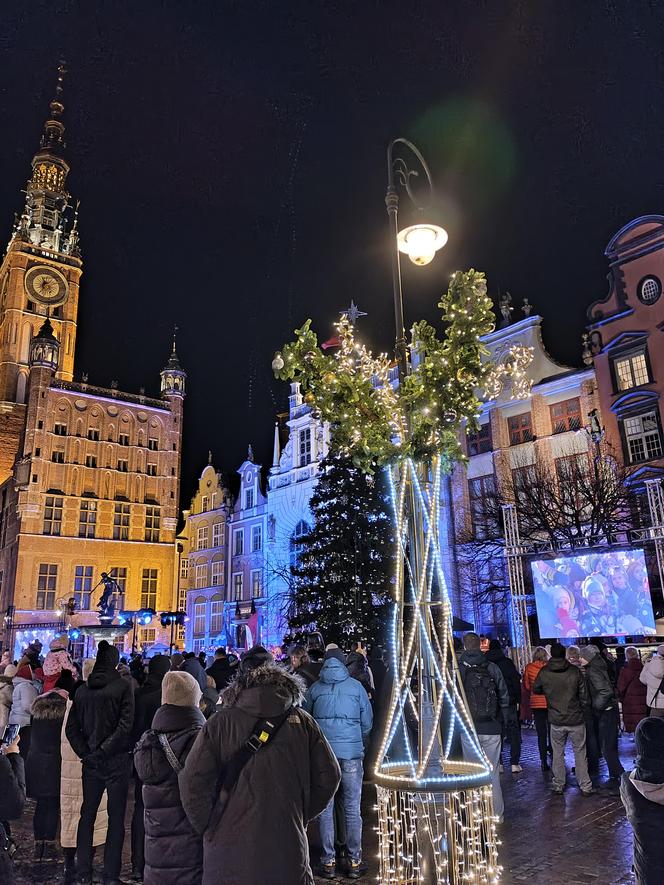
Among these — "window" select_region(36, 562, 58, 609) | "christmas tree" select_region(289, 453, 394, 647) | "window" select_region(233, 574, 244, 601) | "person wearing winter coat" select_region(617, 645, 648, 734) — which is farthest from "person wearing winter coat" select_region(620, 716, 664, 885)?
"window" select_region(36, 562, 58, 609)

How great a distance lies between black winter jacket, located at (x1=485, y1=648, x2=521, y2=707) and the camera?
33.7 ft

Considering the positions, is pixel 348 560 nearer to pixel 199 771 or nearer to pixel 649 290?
pixel 649 290

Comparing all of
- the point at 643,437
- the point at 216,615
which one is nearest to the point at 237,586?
the point at 216,615

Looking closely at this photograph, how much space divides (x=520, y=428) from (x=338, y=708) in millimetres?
23824

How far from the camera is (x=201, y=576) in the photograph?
4500 cm

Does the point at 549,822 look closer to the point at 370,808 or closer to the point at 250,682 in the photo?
the point at 370,808

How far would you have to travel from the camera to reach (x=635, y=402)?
2436 centimetres

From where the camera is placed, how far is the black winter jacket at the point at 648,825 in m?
3.66

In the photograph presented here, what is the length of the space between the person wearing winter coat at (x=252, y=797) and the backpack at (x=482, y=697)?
16.5 ft

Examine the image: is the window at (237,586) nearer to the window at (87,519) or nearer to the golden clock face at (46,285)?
the window at (87,519)

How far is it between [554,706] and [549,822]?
177 centimetres

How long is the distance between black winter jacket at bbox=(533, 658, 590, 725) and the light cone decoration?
2.70 m

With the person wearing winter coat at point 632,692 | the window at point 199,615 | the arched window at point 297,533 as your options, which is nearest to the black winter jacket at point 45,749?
the person wearing winter coat at point 632,692

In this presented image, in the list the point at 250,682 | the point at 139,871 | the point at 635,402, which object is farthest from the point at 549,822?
the point at 635,402
